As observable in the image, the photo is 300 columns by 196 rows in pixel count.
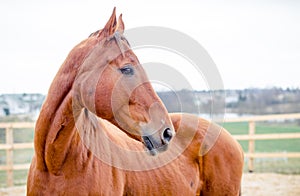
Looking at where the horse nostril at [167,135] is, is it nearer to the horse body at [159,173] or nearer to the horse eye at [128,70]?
the horse eye at [128,70]

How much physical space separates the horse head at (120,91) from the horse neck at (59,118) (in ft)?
0.21

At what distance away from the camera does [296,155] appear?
993cm

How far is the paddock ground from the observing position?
7785 mm

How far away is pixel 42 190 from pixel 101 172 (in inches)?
15.5

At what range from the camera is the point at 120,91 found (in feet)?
7.89

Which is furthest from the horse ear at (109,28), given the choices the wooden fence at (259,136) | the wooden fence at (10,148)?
the wooden fence at (259,136)

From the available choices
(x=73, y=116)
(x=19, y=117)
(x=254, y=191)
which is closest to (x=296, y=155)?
(x=254, y=191)

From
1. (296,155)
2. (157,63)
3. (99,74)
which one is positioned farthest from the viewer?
(296,155)

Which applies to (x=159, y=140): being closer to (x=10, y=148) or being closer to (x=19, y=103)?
(x=10, y=148)

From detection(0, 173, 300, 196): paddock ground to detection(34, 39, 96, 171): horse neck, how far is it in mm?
5677

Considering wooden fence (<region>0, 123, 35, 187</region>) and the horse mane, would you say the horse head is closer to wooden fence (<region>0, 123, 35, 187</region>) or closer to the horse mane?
the horse mane

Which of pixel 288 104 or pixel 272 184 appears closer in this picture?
pixel 272 184

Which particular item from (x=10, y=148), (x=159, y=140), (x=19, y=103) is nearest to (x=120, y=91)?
(x=159, y=140)

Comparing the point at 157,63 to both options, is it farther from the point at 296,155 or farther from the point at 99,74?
the point at 296,155
